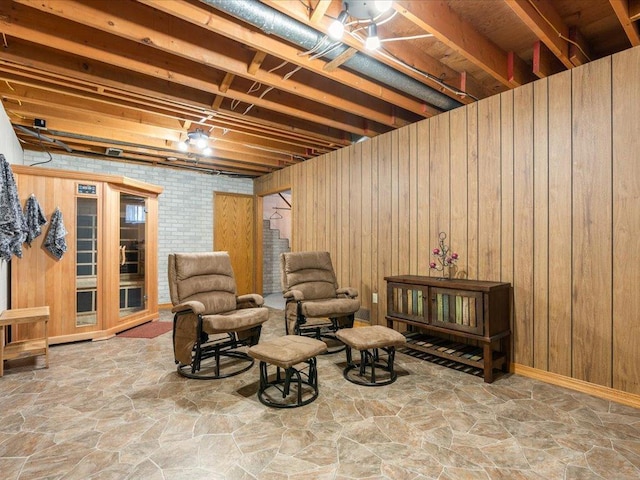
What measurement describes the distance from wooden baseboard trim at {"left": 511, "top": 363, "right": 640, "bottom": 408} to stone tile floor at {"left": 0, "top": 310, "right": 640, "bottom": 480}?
0.29 ft

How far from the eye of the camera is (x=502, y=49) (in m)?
2.94

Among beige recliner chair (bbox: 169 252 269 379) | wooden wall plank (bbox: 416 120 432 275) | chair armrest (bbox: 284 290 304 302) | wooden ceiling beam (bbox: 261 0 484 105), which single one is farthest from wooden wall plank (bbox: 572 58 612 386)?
beige recliner chair (bbox: 169 252 269 379)

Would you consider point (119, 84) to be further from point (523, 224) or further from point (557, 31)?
point (523, 224)

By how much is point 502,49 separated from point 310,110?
192 centimetres

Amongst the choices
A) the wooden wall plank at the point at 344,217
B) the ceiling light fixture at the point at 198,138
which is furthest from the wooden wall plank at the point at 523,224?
the ceiling light fixture at the point at 198,138

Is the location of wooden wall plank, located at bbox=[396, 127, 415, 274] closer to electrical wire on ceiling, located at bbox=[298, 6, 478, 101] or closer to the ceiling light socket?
electrical wire on ceiling, located at bbox=[298, 6, 478, 101]

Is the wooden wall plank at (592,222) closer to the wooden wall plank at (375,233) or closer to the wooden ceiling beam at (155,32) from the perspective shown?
the wooden wall plank at (375,233)

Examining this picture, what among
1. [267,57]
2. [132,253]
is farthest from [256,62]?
[132,253]

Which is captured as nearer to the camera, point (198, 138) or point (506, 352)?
point (506, 352)

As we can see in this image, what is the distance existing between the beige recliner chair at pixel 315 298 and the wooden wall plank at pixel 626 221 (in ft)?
7.51

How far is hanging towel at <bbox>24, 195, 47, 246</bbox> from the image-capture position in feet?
12.1

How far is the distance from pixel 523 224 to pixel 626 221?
70 centimetres

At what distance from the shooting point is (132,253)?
496 centimetres

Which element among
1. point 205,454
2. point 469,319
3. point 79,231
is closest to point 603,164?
point 469,319
